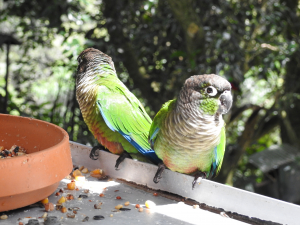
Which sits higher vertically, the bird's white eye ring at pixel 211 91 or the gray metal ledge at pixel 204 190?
the bird's white eye ring at pixel 211 91

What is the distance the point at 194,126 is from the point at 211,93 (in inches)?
6.7

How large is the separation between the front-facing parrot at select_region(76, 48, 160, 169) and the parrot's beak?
58cm

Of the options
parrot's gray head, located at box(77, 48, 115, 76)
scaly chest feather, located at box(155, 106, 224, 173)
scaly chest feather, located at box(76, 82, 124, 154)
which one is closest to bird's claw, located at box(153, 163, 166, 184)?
scaly chest feather, located at box(155, 106, 224, 173)

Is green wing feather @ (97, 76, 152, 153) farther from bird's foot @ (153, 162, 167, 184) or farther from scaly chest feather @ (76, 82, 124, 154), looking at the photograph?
bird's foot @ (153, 162, 167, 184)

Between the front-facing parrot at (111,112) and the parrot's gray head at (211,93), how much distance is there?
54cm

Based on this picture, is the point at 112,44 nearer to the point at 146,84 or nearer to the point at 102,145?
the point at 146,84

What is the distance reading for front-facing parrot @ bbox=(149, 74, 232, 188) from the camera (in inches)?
58.9

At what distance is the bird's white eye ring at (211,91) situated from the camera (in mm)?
1479

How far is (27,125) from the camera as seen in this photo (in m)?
1.49

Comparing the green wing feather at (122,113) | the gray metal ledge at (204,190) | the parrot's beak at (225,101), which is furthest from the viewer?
the green wing feather at (122,113)

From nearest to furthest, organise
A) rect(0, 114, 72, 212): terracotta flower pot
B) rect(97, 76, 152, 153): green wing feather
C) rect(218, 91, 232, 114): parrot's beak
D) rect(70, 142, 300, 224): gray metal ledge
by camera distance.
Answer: rect(0, 114, 72, 212): terracotta flower pot, rect(70, 142, 300, 224): gray metal ledge, rect(218, 91, 232, 114): parrot's beak, rect(97, 76, 152, 153): green wing feather

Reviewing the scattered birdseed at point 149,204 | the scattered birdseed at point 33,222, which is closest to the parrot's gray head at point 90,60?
the scattered birdseed at point 149,204

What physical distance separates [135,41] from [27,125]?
7.00 feet

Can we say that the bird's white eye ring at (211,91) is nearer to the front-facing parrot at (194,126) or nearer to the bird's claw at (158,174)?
the front-facing parrot at (194,126)
